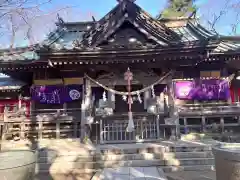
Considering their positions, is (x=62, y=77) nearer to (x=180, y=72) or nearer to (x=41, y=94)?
(x=41, y=94)

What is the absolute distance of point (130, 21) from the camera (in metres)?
9.12

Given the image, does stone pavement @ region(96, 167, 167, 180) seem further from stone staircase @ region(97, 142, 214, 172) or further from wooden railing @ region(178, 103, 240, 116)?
wooden railing @ region(178, 103, 240, 116)

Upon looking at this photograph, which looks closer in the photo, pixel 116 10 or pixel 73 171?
pixel 73 171

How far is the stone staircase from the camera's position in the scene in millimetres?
6426

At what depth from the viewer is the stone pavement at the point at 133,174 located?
17.3 feet

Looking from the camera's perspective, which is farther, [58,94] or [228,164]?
[58,94]

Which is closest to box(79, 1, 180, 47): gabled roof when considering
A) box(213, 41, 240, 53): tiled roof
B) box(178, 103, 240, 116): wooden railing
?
box(213, 41, 240, 53): tiled roof

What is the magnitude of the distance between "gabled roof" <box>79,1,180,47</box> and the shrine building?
4 cm

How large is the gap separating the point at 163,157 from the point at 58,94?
20.0 feet

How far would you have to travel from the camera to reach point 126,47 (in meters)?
7.74

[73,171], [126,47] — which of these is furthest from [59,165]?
[126,47]

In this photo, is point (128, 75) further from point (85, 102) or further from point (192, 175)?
point (192, 175)

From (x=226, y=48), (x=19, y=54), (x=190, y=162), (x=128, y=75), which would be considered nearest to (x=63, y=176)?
(x=190, y=162)

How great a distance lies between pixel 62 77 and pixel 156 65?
15.9 feet
